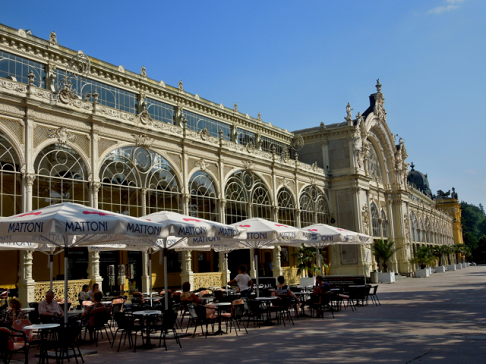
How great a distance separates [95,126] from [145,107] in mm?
8097

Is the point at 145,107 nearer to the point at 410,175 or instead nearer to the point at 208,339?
the point at 208,339

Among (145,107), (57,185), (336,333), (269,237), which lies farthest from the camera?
(145,107)

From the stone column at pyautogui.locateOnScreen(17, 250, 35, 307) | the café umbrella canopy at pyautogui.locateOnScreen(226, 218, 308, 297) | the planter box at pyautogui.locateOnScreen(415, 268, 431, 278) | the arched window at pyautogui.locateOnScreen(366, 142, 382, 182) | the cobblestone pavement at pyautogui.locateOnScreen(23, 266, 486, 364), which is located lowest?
the planter box at pyautogui.locateOnScreen(415, 268, 431, 278)

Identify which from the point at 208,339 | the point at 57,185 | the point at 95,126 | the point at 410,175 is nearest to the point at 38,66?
the point at 95,126

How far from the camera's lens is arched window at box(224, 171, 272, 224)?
1157 inches

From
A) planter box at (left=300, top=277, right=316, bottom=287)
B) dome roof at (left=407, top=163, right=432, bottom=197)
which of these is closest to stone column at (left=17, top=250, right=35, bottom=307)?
planter box at (left=300, top=277, right=316, bottom=287)

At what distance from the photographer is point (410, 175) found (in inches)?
4033

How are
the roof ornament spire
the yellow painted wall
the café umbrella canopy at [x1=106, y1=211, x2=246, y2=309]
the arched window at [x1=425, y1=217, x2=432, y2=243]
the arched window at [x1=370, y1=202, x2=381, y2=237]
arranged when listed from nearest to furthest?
1. the café umbrella canopy at [x1=106, y1=211, x2=246, y2=309]
2. the yellow painted wall
3. the arched window at [x1=370, y1=202, x2=381, y2=237]
4. the roof ornament spire
5. the arched window at [x1=425, y1=217, x2=432, y2=243]

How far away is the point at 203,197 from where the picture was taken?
26.9 metres

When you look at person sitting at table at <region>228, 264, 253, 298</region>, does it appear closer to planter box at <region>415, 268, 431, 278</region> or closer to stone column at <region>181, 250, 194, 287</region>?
stone column at <region>181, 250, 194, 287</region>

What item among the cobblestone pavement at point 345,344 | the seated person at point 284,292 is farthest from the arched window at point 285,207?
the cobblestone pavement at point 345,344

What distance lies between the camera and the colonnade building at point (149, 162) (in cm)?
1884

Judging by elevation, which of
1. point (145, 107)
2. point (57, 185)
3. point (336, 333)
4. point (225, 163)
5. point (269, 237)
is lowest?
point (336, 333)

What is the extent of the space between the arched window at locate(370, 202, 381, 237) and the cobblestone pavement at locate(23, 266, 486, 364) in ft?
108
